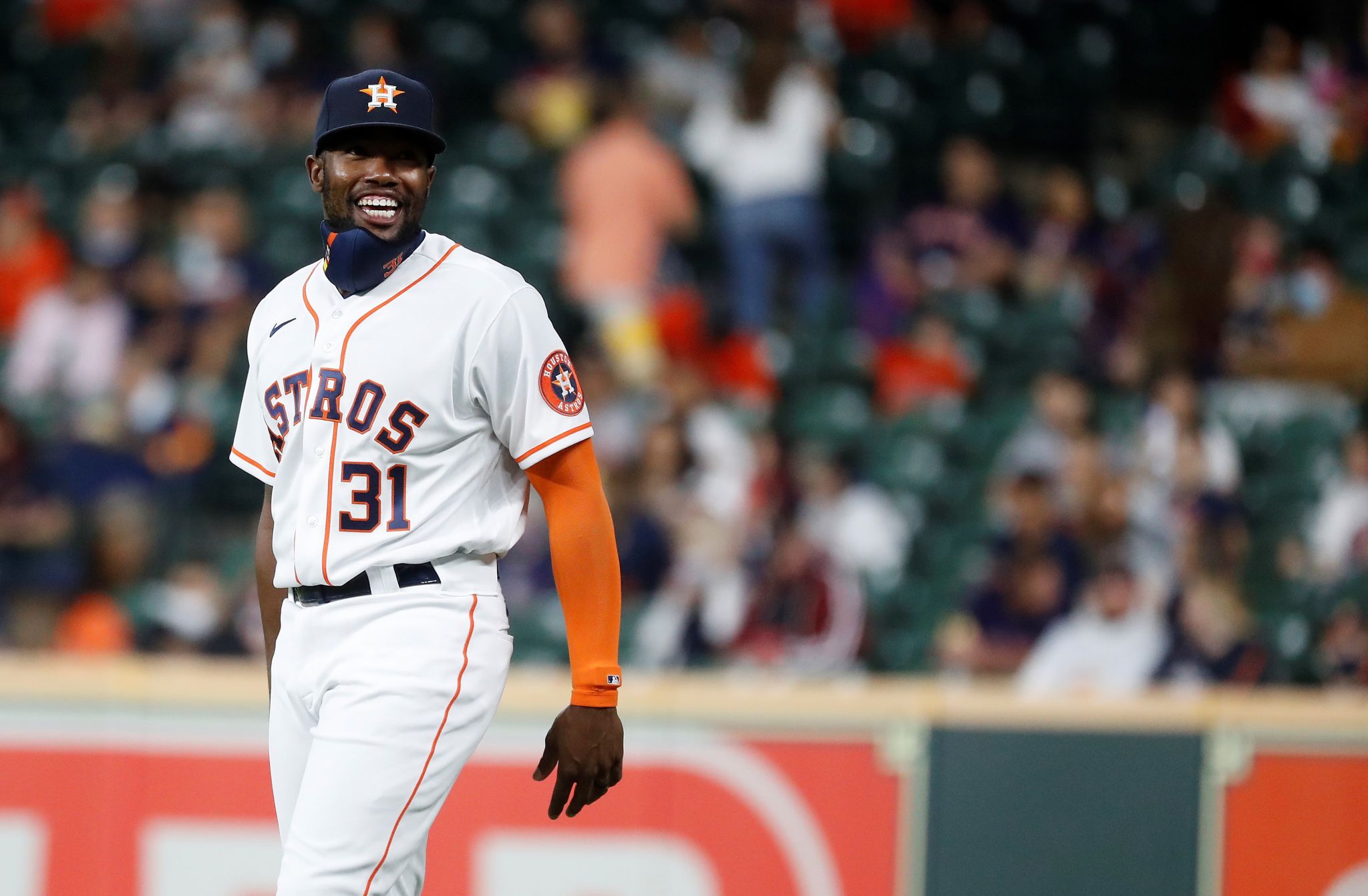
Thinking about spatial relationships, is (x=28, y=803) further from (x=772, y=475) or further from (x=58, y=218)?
(x=58, y=218)

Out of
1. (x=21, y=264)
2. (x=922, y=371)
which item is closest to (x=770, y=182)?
(x=922, y=371)

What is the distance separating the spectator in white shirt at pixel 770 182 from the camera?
765 centimetres

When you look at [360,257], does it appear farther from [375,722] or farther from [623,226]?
[623,226]

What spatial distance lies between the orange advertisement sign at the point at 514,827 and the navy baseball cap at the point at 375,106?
1.73 metres

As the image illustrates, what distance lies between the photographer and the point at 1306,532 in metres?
6.64

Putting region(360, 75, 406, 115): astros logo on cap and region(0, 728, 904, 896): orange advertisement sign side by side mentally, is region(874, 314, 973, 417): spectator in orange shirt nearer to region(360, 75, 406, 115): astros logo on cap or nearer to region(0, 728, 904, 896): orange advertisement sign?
region(0, 728, 904, 896): orange advertisement sign

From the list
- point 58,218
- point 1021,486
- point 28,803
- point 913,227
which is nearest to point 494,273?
point 28,803

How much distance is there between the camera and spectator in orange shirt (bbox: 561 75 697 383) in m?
7.48

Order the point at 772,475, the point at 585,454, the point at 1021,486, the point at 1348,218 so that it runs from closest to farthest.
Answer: the point at 585,454 → the point at 1021,486 → the point at 772,475 → the point at 1348,218

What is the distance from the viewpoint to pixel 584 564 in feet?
8.20

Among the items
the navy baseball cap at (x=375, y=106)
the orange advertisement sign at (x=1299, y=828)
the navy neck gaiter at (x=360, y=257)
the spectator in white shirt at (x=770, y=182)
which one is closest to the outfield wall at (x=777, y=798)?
the orange advertisement sign at (x=1299, y=828)

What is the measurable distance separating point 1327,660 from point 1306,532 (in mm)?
1289

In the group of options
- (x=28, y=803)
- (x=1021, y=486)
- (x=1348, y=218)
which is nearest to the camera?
(x=28, y=803)

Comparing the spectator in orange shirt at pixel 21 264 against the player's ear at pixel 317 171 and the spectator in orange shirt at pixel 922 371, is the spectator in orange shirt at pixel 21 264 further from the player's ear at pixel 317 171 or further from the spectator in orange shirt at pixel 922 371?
the player's ear at pixel 317 171
